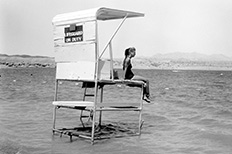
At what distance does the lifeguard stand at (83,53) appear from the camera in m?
9.27

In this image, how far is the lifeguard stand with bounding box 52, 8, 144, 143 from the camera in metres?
9.27

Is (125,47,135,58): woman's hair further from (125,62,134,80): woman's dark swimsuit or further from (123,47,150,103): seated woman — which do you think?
(125,62,134,80): woman's dark swimsuit

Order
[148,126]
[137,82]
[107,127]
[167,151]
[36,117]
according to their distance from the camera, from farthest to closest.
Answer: [36,117]
[148,126]
[107,127]
[137,82]
[167,151]

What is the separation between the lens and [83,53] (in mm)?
9523

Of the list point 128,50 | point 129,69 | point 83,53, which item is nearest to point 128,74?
point 129,69

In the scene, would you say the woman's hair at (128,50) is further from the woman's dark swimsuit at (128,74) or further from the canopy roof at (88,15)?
the canopy roof at (88,15)

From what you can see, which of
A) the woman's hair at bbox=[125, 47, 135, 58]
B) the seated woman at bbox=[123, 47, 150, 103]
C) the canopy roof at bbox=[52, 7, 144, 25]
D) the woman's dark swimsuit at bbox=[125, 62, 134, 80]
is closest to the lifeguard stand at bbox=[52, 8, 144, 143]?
the canopy roof at bbox=[52, 7, 144, 25]

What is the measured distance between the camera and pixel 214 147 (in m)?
10.2

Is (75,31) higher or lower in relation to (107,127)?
higher

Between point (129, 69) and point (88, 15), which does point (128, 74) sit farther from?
point (88, 15)

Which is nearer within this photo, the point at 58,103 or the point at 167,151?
the point at 167,151

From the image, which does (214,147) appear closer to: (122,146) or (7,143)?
(122,146)

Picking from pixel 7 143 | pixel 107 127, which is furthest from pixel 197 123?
pixel 7 143

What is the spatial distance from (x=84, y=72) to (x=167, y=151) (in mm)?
2439
